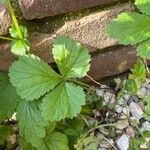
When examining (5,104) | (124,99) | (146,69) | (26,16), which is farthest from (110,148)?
(26,16)

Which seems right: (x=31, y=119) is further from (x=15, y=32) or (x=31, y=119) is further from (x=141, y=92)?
(x=141, y=92)

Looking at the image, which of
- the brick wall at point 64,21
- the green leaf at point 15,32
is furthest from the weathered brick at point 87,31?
the green leaf at point 15,32

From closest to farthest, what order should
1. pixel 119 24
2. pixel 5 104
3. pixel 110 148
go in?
pixel 119 24 < pixel 5 104 < pixel 110 148

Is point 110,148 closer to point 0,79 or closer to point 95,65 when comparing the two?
point 95,65

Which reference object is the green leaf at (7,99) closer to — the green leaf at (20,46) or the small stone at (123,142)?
the green leaf at (20,46)

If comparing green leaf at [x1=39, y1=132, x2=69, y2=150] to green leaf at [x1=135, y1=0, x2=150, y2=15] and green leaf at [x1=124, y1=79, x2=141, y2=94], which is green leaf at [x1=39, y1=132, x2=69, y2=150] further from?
green leaf at [x1=135, y1=0, x2=150, y2=15]

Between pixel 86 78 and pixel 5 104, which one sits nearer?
pixel 5 104
